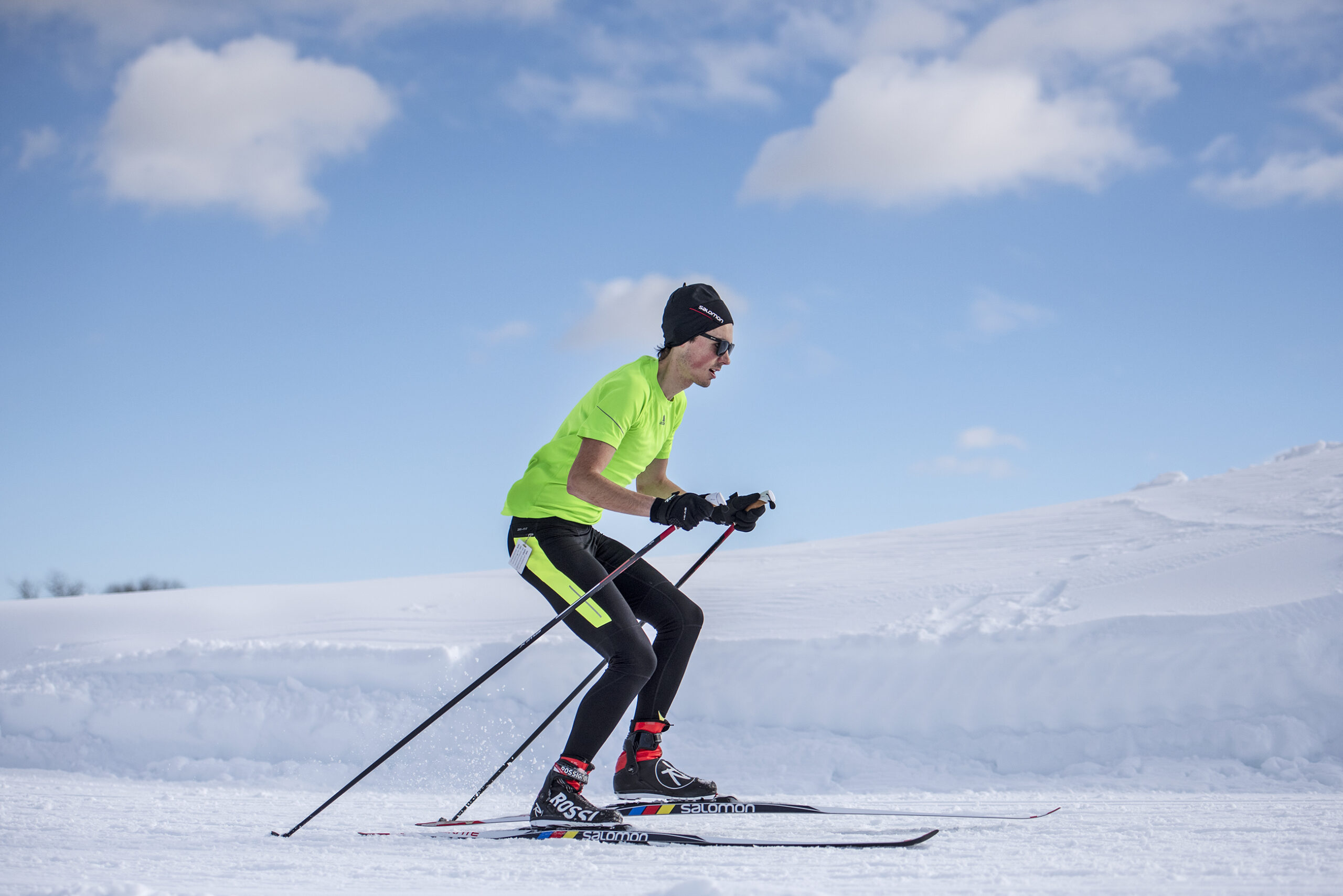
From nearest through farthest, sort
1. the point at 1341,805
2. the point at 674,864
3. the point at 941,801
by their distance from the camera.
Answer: the point at 674,864
the point at 1341,805
the point at 941,801

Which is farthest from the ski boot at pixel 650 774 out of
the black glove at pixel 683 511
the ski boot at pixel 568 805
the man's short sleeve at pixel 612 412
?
the man's short sleeve at pixel 612 412

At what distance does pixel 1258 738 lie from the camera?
15.0 feet

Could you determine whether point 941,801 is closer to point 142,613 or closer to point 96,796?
point 96,796

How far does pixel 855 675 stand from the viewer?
5.51 metres

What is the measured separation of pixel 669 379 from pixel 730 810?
56.4 inches

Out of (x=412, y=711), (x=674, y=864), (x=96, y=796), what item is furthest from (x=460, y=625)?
(x=674, y=864)

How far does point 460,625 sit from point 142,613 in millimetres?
3156

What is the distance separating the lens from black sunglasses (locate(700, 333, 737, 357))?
125 inches

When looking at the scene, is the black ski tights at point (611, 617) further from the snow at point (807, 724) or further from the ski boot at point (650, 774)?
the snow at point (807, 724)

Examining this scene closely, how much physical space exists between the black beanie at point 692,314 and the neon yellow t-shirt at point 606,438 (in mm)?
125

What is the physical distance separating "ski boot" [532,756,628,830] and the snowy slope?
73.2 inches

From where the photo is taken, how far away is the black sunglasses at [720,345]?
3.18 meters

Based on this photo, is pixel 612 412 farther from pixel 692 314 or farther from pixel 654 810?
Result: pixel 654 810

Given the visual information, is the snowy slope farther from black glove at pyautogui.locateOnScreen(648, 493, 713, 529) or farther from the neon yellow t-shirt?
black glove at pyautogui.locateOnScreen(648, 493, 713, 529)
